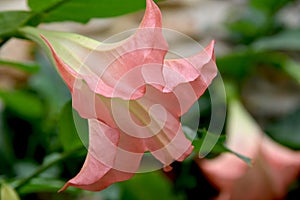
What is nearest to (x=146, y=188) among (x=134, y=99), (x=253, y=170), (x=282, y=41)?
(x=253, y=170)

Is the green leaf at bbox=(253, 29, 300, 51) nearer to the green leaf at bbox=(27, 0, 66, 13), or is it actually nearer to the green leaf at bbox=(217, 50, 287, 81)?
the green leaf at bbox=(217, 50, 287, 81)

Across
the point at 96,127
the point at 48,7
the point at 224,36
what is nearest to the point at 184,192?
the point at 224,36

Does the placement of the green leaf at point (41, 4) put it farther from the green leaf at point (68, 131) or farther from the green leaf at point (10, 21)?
the green leaf at point (68, 131)

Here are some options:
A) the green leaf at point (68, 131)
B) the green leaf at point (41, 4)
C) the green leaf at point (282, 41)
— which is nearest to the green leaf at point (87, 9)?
the green leaf at point (41, 4)

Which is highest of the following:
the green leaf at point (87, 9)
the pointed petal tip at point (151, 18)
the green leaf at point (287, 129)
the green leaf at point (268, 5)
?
the pointed petal tip at point (151, 18)

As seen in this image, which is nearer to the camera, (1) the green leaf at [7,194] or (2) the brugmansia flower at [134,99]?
(2) the brugmansia flower at [134,99]
